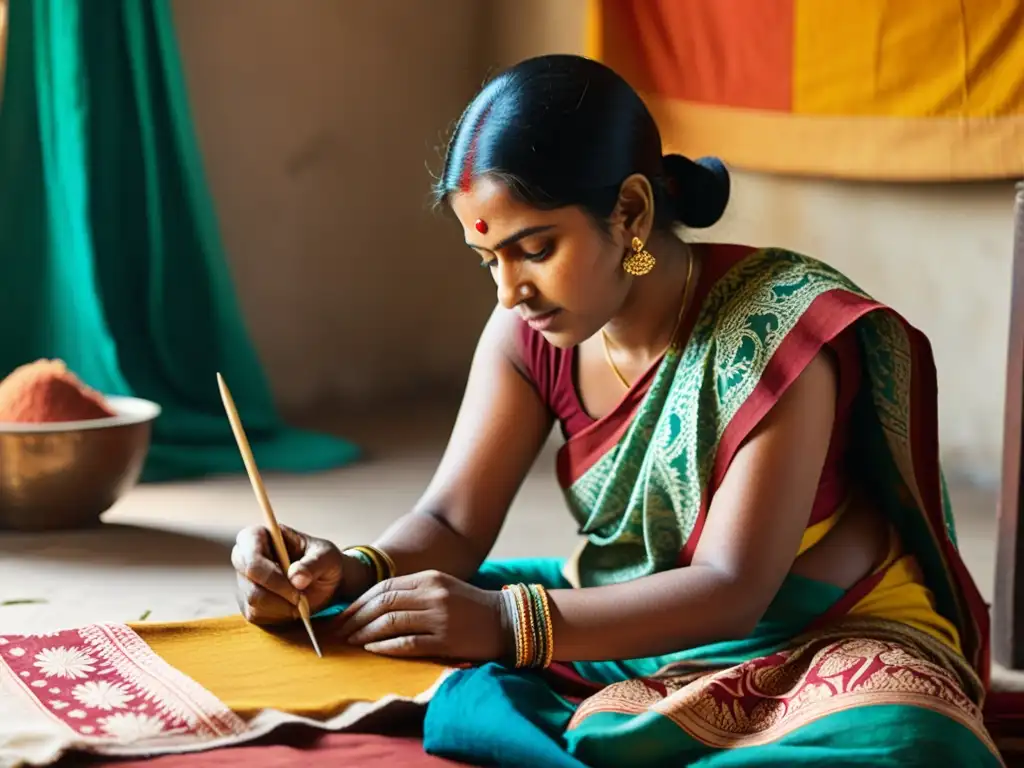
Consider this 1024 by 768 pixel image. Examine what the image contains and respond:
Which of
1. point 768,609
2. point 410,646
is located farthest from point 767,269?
point 410,646

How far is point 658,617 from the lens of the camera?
1.60m

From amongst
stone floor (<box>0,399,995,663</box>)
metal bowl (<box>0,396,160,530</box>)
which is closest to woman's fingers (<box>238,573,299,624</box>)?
stone floor (<box>0,399,995,663</box>)

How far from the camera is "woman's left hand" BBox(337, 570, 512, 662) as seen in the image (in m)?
1.58

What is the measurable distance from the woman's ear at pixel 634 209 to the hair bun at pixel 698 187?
0.08 m

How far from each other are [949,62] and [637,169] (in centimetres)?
208

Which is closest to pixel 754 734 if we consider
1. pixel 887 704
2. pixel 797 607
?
pixel 887 704

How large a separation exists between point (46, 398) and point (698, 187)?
1.74 m

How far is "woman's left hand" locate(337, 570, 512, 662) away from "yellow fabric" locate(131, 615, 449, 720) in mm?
23

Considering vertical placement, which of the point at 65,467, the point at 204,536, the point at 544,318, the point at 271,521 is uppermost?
the point at 544,318

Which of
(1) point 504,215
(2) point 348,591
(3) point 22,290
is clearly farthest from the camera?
(3) point 22,290

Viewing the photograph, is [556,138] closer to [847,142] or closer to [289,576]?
[289,576]

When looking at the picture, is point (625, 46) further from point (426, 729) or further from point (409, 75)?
point (426, 729)

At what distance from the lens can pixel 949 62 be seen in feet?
11.4

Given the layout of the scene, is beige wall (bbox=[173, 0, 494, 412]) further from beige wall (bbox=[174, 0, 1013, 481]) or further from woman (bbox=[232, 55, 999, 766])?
woman (bbox=[232, 55, 999, 766])
